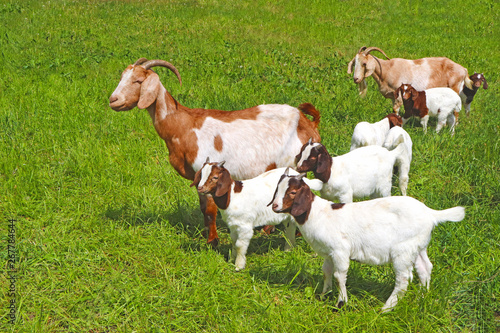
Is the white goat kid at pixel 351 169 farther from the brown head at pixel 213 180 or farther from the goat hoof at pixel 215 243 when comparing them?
the goat hoof at pixel 215 243

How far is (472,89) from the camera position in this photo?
862cm

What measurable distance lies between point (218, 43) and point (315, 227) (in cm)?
948

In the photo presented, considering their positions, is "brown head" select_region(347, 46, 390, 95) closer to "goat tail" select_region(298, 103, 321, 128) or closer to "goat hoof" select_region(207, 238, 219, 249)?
"goat tail" select_region(298, 103, 321, 128)

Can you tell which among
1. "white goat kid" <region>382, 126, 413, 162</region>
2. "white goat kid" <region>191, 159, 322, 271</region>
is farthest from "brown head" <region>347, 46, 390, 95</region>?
"white goat kid" <region>191, 159, 322, 271</region>

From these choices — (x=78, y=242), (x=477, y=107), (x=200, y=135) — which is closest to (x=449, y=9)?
(x=477, y=107)

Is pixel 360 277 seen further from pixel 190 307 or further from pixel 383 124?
pixel 383 124

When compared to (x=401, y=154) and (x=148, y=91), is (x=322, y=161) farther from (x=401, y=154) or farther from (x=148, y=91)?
(x=148, y=91)

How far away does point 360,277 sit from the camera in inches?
167

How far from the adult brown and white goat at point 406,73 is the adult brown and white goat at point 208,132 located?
425 centimetres

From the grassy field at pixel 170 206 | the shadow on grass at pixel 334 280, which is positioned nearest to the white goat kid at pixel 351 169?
the grassy field at pixel 170 206

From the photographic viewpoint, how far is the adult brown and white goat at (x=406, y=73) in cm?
888

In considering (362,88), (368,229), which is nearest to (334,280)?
(368,229)

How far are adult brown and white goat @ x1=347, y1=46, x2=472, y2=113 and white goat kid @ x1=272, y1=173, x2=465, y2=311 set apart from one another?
5.56 metres

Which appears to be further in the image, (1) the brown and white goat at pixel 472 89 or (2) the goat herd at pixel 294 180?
(1) the brown and white goat at pixel 472 89
